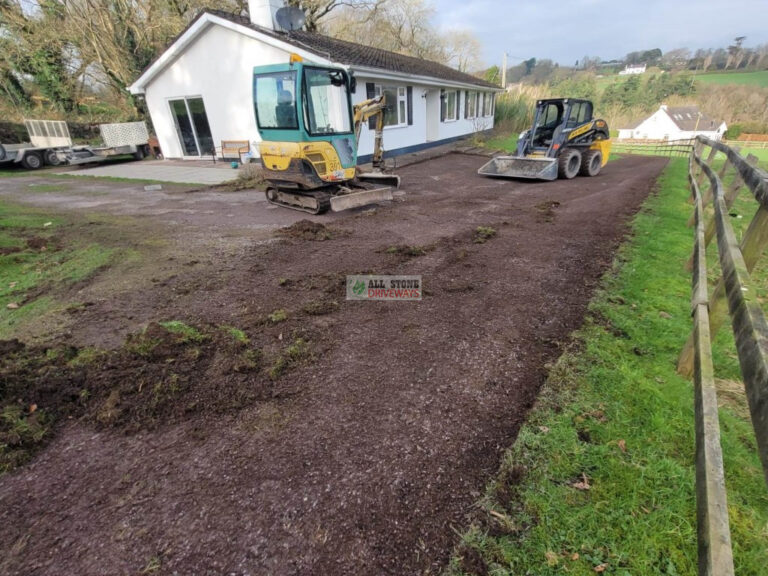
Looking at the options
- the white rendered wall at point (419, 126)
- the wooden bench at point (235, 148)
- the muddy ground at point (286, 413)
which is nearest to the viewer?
the muddy ground at point (286, 413)

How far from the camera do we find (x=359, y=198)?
791 centimetres

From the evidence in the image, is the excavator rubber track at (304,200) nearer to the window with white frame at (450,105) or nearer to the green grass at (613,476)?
the green grass at (613,476)

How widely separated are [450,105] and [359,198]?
51.2ft

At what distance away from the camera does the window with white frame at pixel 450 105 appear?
19797 mm

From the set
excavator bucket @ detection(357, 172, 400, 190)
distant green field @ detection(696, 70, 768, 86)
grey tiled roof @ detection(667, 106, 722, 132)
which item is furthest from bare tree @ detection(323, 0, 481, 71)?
distant green field @ detection(696, 70, 768, 86)

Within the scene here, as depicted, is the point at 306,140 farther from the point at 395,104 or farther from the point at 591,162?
the point at 395,104

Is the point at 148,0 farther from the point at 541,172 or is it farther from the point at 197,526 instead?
the point at 197,526


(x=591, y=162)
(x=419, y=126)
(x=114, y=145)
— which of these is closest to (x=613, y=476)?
(x=591, y=162)

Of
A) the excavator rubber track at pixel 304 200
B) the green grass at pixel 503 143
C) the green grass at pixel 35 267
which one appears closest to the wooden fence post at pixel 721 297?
the green grass at pixel 35 267

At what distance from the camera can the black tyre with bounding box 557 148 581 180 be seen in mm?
10672

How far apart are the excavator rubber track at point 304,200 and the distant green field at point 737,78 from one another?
295 feet

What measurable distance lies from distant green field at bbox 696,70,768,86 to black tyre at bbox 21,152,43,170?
94.8 m

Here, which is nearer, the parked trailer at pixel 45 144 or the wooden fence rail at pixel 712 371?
the wooden fence rail at pixel 712 371

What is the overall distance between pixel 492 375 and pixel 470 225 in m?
4.39
